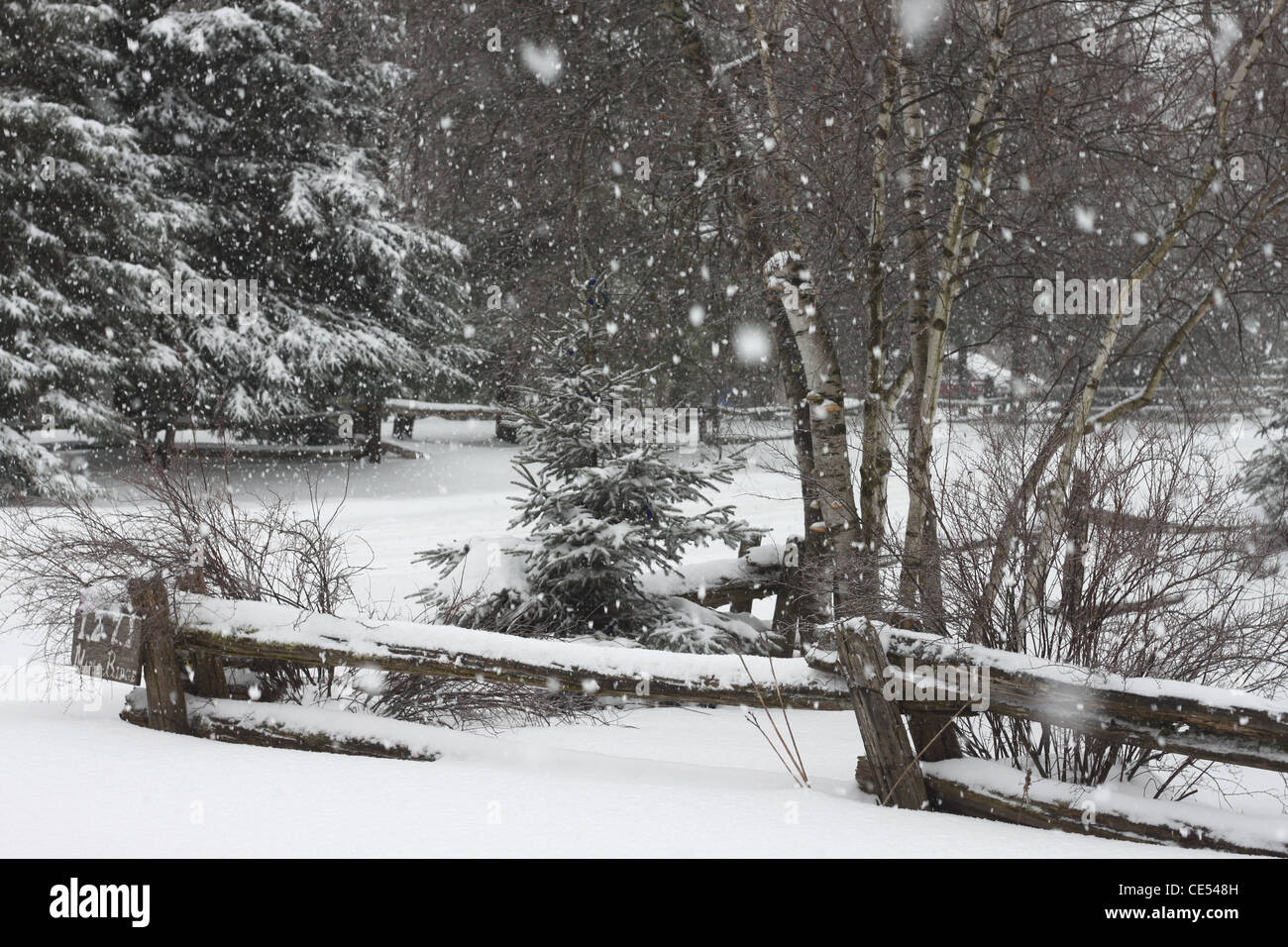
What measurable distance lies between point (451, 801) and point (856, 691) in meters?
1.72

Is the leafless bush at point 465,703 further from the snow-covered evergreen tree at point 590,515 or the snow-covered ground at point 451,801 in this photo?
the snow-covered evergreen tree at point 590,515

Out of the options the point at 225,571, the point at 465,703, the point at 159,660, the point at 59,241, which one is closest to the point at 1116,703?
the point at 465,703

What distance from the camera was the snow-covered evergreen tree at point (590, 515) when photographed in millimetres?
7672

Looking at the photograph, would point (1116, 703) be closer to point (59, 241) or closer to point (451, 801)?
point (451, 801)

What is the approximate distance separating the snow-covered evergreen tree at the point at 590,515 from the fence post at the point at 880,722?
3.31m

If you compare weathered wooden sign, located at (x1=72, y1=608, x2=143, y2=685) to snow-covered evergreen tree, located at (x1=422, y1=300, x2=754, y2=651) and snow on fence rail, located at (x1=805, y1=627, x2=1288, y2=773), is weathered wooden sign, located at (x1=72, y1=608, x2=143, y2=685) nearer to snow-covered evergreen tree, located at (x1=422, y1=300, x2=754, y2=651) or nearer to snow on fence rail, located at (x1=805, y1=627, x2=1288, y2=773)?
snow-covered evergreen tree, located at (x1=422, y1=300, x2=754, y2=651)

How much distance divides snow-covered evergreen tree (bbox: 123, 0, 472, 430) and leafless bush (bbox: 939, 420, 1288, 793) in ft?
48.5

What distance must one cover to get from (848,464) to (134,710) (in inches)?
207

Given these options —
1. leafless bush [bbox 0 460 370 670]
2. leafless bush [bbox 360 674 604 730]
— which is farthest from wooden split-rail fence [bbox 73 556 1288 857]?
leafless bush [bbox 360 674 604 730]

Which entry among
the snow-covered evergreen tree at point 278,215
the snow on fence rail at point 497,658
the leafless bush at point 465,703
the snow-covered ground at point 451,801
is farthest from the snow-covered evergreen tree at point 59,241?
the snow on fence rail at point 497,658

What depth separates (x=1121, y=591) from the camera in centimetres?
484

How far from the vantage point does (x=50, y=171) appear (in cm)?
1503

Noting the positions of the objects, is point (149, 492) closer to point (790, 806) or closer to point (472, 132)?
point (790, 806)
